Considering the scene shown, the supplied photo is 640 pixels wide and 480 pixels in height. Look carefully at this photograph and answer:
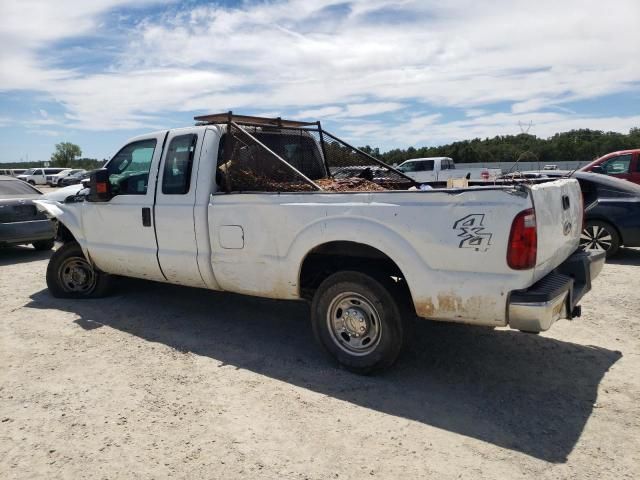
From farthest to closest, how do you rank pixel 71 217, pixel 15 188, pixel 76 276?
pixel 15 188 < pixel 76 276 < pixel 71 217

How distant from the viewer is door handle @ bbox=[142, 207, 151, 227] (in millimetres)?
5332

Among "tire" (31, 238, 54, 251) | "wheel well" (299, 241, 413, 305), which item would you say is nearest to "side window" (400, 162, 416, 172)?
"tire" (31, 238, 54, 251)

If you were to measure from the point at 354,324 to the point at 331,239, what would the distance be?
27.9 inches

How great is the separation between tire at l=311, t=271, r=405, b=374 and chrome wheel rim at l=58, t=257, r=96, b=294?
3.55m

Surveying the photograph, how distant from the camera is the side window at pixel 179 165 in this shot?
5.06 meters

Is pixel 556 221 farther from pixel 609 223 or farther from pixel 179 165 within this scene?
pixel 609 223

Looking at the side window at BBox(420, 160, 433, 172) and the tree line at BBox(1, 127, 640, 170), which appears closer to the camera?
the tree line at BBox(1, 127, 640, 170)

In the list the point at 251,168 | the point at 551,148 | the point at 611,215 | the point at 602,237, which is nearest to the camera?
the point at 251,168

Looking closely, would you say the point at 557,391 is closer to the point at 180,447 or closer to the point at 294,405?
the point at 294,405

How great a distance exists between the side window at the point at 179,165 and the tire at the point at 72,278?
189cm

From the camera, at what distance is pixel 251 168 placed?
499cm

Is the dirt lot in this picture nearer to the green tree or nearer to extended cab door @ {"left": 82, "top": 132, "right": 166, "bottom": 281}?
extended cab door @ {"left": 82, "top": 132, "right": 166, "bottom": 281}

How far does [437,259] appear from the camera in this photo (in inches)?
142

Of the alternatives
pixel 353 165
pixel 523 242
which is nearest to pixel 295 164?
pixel 353 165
